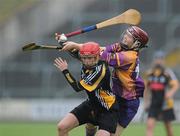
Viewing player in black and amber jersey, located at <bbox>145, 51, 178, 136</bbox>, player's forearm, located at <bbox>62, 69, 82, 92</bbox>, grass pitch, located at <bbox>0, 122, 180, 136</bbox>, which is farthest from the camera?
grass pitch, located at <bbox>0, 122, 180, 136</bbox>

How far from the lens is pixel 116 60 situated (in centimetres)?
998

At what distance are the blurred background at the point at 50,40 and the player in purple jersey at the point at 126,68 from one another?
11294mm

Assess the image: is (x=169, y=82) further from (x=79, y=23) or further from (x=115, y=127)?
(x=79, y=23)

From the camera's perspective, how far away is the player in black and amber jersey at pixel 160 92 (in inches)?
598

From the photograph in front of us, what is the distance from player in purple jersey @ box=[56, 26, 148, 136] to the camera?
10023 mm

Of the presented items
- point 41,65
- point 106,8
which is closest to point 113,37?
point 106,8

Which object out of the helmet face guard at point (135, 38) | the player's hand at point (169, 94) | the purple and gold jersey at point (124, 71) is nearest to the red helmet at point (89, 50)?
the purple and gold jersey at point (124, 71)

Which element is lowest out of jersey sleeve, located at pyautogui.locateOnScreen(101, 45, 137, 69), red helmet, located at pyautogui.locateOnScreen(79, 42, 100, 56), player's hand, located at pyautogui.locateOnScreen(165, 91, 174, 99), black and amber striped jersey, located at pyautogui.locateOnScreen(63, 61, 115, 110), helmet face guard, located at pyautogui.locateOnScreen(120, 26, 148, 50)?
player's hand, located at pyautogui.locateOnScreen(165, 91, 174, 99)

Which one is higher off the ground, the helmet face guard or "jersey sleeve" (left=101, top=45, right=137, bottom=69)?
the helmet face guard

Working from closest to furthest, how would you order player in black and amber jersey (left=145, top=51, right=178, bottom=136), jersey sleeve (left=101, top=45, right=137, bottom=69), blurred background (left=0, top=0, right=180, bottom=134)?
jersey sleeve (left=101, top=45, right=137, bottom=69)
player in black and amber jersey (left=145, top=51, right=178, bottom=136)
blurred background (left=0, top=0, right=180, bottom=134)

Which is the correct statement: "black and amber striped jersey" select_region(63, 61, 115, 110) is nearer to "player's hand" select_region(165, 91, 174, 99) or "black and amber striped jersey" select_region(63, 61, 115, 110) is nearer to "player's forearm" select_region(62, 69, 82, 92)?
"player's forearm" select_region(62, 69, 82, 92)

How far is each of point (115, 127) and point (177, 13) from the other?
1422 cm

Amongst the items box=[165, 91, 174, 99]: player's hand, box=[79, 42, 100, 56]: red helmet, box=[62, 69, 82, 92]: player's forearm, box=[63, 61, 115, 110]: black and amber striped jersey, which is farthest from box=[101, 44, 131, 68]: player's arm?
box=[165, 91, 174, 99]: player's hand

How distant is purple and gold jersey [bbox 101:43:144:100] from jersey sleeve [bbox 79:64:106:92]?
223mm
